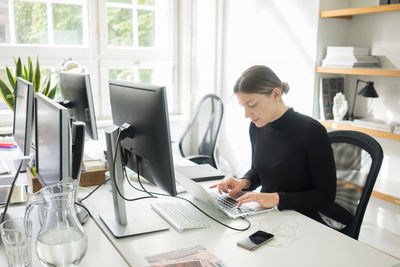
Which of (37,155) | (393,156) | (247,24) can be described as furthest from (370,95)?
(37,155)

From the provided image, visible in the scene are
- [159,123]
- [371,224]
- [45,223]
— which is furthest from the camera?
[371,224]

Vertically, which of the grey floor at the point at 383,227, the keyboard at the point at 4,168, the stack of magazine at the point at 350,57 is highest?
the stack of magazine at the point at 350,57

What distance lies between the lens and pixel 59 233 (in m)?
1.03

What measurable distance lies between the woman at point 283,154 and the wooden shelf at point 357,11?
0.99 metres

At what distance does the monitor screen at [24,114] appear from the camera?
1.87 meters

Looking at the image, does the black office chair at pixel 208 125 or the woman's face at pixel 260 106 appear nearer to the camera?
the woman's face at pixel 260 106

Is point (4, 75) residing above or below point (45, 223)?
above

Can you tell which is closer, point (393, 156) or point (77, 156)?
point (77, 156)

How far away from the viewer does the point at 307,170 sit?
5.72 ft

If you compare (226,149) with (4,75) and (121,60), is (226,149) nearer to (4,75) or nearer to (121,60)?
(121,60)

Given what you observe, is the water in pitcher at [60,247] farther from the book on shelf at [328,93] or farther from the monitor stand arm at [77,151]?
the book on shelf at [328,93]

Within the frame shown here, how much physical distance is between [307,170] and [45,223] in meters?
1.10

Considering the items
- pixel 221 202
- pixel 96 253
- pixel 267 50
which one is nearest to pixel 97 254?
pixel 96 253

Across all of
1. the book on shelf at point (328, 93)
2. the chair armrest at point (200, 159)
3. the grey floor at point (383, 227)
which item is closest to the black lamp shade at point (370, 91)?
the book on shelf at point (328, 93)
